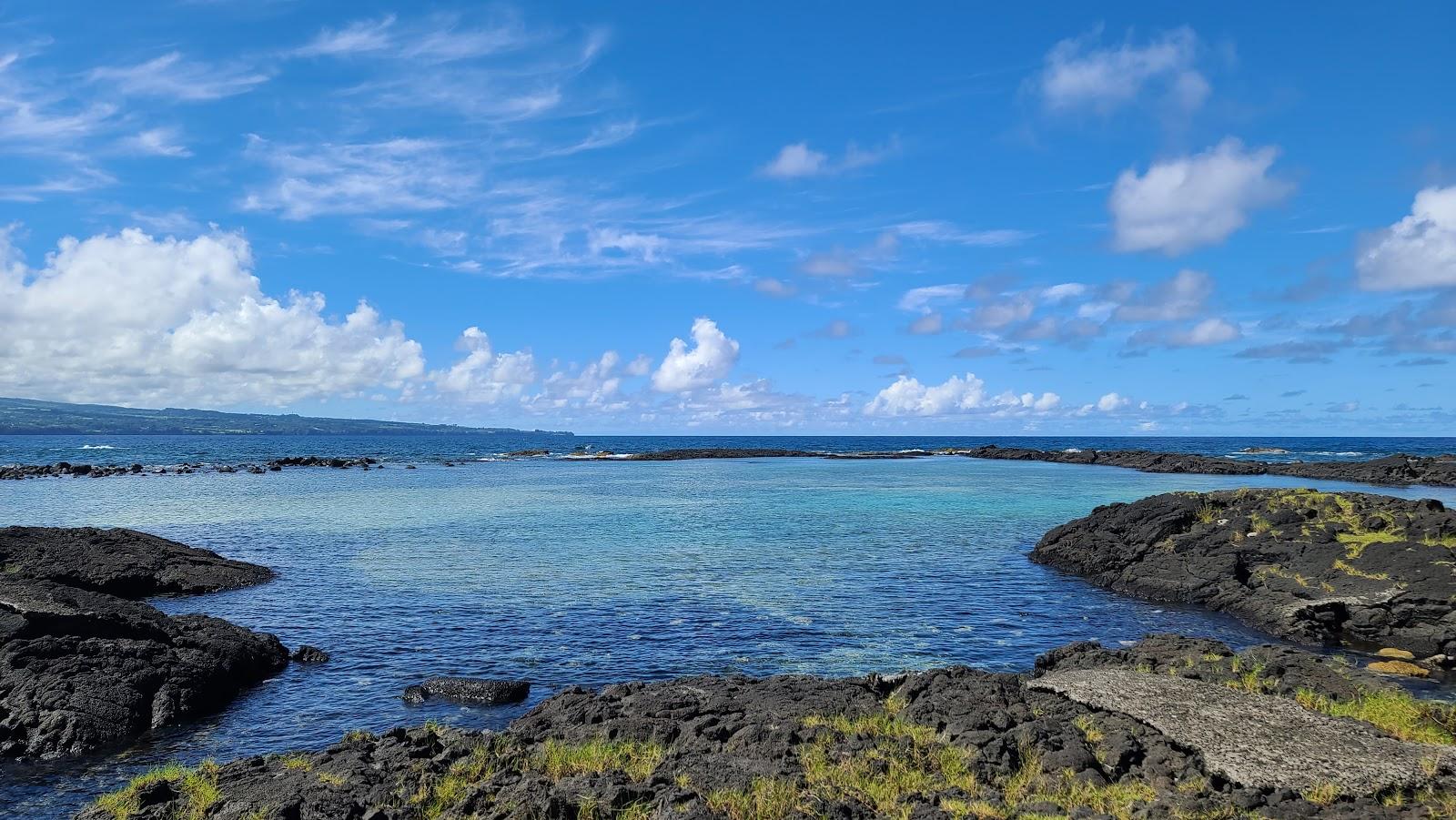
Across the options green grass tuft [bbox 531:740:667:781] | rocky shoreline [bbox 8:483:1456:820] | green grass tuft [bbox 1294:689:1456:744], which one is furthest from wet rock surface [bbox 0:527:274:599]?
green grass tuft [bbox 1294:689:1456:744]

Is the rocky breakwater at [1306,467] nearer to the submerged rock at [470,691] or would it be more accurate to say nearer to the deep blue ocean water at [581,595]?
the deep blue ocean water at [581,595]

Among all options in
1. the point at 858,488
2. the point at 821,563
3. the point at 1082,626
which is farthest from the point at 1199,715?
the point at 858,488

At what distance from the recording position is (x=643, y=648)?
24.5m

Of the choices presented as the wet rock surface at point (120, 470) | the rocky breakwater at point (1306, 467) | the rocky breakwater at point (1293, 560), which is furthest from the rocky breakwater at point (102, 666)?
the rocky breakwater at point (1306, 467)

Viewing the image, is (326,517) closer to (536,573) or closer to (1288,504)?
(536,573)

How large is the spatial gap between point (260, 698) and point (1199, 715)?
854 inches

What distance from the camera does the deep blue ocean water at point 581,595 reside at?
66.2 feet

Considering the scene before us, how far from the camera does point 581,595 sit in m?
32.1

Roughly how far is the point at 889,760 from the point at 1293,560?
88.3 ft

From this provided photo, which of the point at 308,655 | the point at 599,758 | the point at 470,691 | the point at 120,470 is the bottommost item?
the point at 308,655

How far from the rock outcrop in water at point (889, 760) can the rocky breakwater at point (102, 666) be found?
15.3 ft

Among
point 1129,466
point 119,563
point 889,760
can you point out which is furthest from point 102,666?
point 1129,466

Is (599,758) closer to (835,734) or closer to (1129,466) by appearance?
(835,734)

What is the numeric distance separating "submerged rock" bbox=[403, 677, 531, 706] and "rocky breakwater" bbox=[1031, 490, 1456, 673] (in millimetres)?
23921
